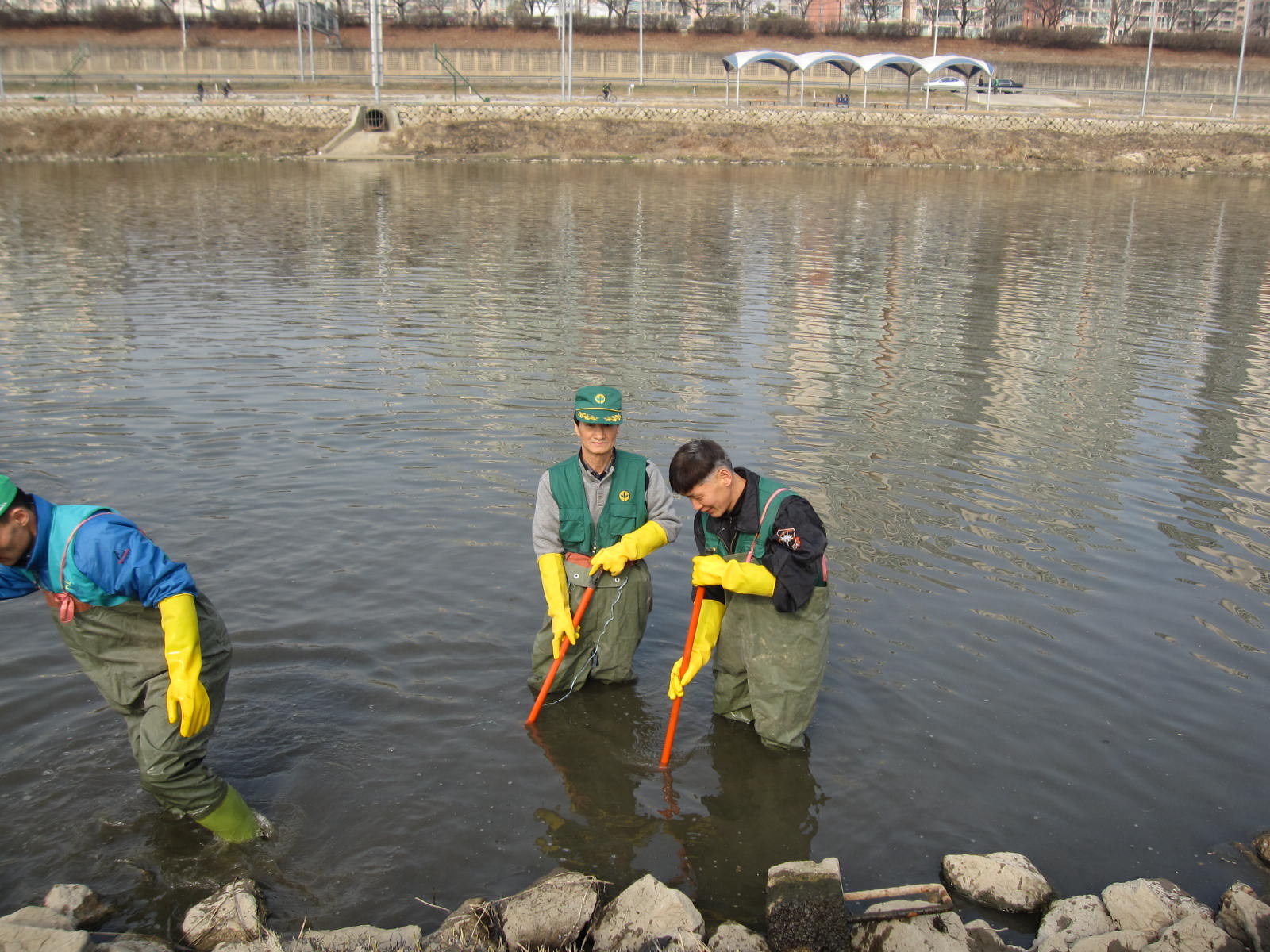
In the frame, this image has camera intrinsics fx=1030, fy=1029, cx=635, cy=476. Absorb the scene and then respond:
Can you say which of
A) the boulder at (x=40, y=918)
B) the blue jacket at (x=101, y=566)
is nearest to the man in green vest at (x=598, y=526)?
the blue jacket at (x=101, y=566)

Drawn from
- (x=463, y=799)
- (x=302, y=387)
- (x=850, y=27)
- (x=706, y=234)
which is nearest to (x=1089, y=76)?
(x=850, y=27)

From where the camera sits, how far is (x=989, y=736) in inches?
242

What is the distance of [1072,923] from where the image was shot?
4.59 metres

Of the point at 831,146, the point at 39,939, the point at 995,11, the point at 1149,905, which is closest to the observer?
the point at 39,939

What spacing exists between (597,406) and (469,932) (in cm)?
266

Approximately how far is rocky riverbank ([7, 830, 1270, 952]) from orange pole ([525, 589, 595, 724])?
1.45 metres

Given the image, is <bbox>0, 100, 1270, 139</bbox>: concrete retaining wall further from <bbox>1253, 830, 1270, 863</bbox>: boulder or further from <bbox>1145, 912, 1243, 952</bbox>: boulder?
<bbox>1145, 912, 1243, 952</bbox>: boulder

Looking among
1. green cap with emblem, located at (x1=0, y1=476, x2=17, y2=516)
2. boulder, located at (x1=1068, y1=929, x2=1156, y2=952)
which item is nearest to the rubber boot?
green cap with emblem, located at (x1=0, y1=476, x2=17, y2=516)

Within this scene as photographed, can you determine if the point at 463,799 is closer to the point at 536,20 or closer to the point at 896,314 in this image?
the point at 896,314

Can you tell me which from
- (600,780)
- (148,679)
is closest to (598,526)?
(600,780)

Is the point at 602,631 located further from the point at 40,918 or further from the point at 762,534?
the point at 40,918

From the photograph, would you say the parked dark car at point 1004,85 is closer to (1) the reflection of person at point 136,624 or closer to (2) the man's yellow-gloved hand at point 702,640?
(2) the man's yellow-gloved hand at point 702,640

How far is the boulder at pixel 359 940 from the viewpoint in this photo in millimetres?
4238

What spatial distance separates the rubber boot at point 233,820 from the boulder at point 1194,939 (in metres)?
4.16
